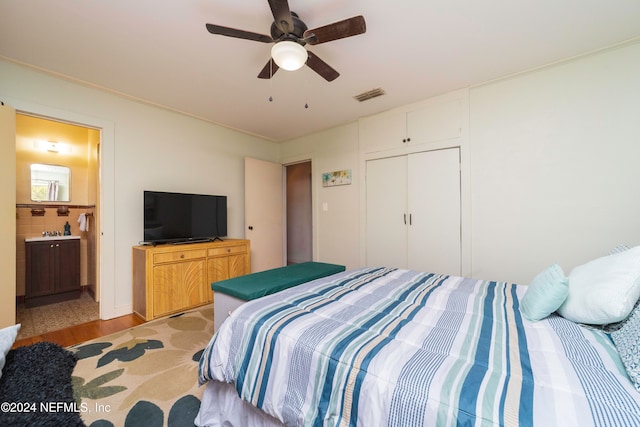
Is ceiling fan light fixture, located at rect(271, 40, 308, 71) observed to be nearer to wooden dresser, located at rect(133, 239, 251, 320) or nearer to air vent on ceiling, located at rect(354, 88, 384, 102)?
air vent on ceiling, located at rect(354, 88, 384, 102)

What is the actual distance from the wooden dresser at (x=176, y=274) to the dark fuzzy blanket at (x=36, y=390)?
2.03m

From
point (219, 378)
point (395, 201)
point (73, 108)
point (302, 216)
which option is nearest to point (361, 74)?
point (395, 201)

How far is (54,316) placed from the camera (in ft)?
9.32

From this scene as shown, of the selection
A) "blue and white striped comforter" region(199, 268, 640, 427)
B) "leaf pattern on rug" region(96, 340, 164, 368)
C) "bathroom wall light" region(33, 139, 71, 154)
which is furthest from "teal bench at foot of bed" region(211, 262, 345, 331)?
"bathroom wall light" region(33, 139, 71, 154)

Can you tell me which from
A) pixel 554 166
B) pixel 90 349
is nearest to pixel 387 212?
pixel 554 166

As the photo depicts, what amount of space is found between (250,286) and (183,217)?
6.19 ft

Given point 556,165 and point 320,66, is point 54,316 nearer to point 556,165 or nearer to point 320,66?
point 320,66

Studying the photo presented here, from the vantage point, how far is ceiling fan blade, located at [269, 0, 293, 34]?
56.3 inches

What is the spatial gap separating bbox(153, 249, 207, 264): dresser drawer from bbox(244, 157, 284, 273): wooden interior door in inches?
41.6

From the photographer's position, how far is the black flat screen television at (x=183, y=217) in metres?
2.99

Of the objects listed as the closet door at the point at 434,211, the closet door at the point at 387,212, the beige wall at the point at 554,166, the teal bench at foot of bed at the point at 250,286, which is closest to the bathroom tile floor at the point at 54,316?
the teal bench at foot of bed at the point at 250,286

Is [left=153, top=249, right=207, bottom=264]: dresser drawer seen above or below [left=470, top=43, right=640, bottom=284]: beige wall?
below

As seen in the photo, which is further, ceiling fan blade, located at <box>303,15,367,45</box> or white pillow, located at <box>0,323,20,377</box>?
ceiling fan blade, located at <box>303,15,367,45</box>

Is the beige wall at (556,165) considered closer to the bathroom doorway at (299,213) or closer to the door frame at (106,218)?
the bathroom doorway at (299,213)
